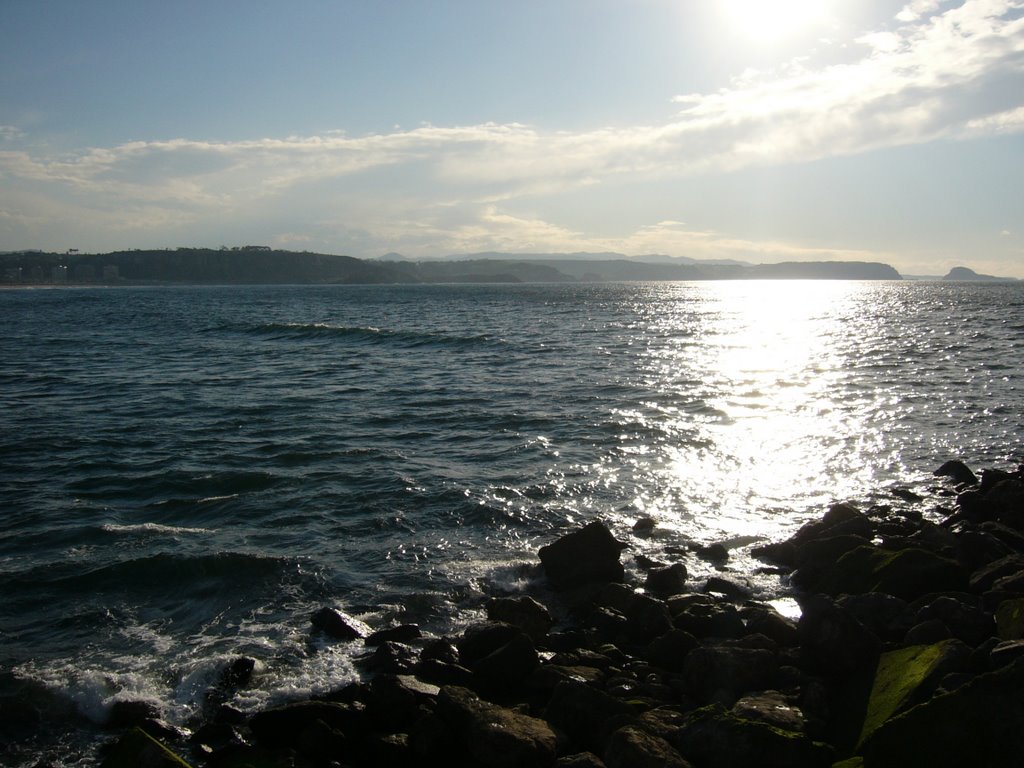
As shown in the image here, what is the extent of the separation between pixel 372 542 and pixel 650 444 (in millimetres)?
9469

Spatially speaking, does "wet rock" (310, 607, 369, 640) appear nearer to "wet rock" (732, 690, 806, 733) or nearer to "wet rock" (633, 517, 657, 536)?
"wet rock" (732, 690, 806, 733)

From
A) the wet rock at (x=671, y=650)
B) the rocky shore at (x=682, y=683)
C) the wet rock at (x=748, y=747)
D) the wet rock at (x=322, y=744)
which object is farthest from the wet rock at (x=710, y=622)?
the wet rock at (x=322, y=744)

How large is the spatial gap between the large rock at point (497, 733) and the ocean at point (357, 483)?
2.07m

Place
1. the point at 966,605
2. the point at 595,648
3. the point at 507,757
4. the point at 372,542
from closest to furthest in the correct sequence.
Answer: the point at 507,757
the point at 966,605
the point at 595,648
the point at 372,542

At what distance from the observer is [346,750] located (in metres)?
7.25

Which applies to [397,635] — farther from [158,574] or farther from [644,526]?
[644,526]

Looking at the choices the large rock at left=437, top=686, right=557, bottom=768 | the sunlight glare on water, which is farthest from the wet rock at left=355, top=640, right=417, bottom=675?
the sunlight glare on water

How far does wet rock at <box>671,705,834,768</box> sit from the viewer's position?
631 cm

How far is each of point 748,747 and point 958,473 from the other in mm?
13158

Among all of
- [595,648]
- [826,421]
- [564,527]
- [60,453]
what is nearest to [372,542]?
[564,527]

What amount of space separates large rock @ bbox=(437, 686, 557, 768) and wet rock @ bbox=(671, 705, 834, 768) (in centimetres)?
124

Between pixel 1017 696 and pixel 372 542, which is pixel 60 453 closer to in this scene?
pixel 372 542

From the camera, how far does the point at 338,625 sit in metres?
10.0

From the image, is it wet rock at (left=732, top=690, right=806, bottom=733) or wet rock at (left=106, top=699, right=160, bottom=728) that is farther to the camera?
wet rock at (left=106, top=699, right=160, bottom=728)
